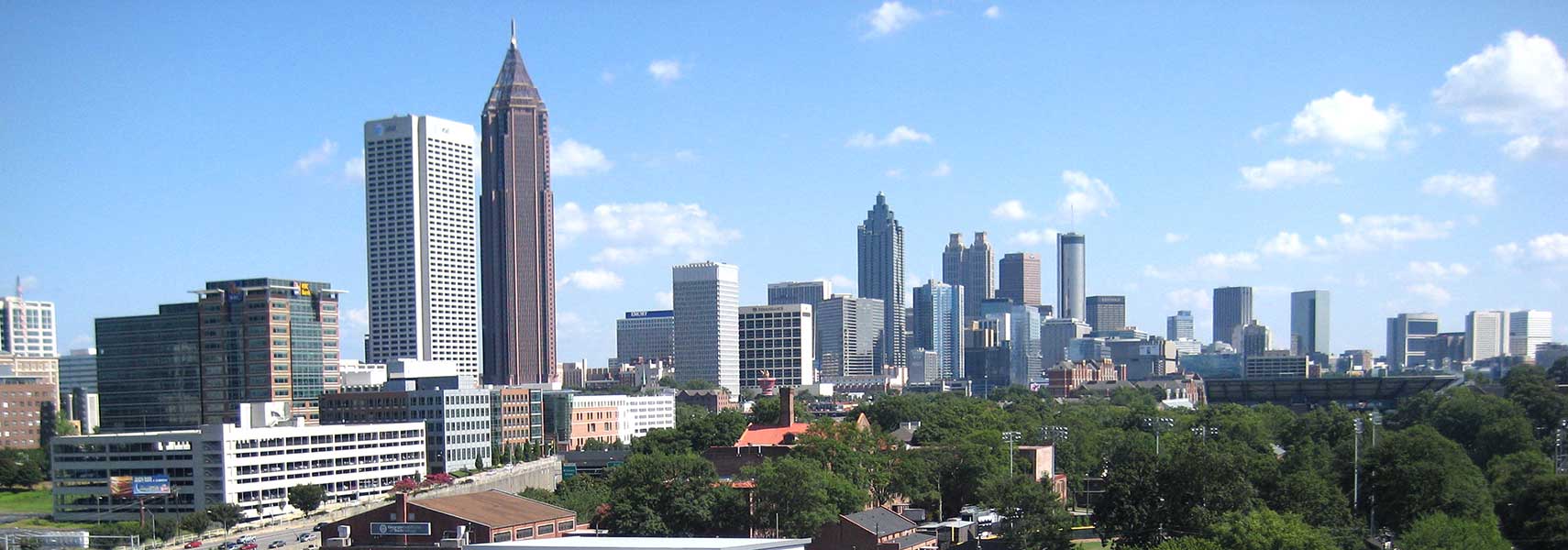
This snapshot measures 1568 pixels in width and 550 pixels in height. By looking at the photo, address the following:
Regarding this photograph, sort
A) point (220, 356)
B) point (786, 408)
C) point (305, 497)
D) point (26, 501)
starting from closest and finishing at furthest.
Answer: point (305, 497)
point (786, 408)
point (26, 501)
point (220, 356)

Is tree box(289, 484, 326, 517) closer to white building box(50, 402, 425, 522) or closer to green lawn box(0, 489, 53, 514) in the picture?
white building box(50, 402, 425, 522)

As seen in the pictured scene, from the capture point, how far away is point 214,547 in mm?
91562

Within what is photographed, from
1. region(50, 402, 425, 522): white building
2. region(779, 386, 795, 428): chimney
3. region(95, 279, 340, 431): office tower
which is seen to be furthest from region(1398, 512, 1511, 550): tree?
region(95, 279, 340, 431): office tower

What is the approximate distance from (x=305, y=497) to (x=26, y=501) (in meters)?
34.7

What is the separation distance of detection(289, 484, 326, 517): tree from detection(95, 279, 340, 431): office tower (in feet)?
128

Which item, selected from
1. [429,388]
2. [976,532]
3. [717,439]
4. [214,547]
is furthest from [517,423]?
[976,532]

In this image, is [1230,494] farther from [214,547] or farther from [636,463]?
[214,547]

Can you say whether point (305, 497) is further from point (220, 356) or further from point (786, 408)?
point (220, 356)

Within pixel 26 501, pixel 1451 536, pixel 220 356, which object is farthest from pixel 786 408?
pixel 220 356

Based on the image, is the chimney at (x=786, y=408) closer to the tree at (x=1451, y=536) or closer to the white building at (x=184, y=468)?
the white building at (x=184, y=468)

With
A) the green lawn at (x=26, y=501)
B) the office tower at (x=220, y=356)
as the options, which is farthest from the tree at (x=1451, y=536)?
the office tower at (x=220, y=356)

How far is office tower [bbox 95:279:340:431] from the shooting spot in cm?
15362

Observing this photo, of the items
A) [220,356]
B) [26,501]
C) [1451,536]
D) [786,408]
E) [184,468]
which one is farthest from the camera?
[220,356]

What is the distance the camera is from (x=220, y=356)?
156 metres
